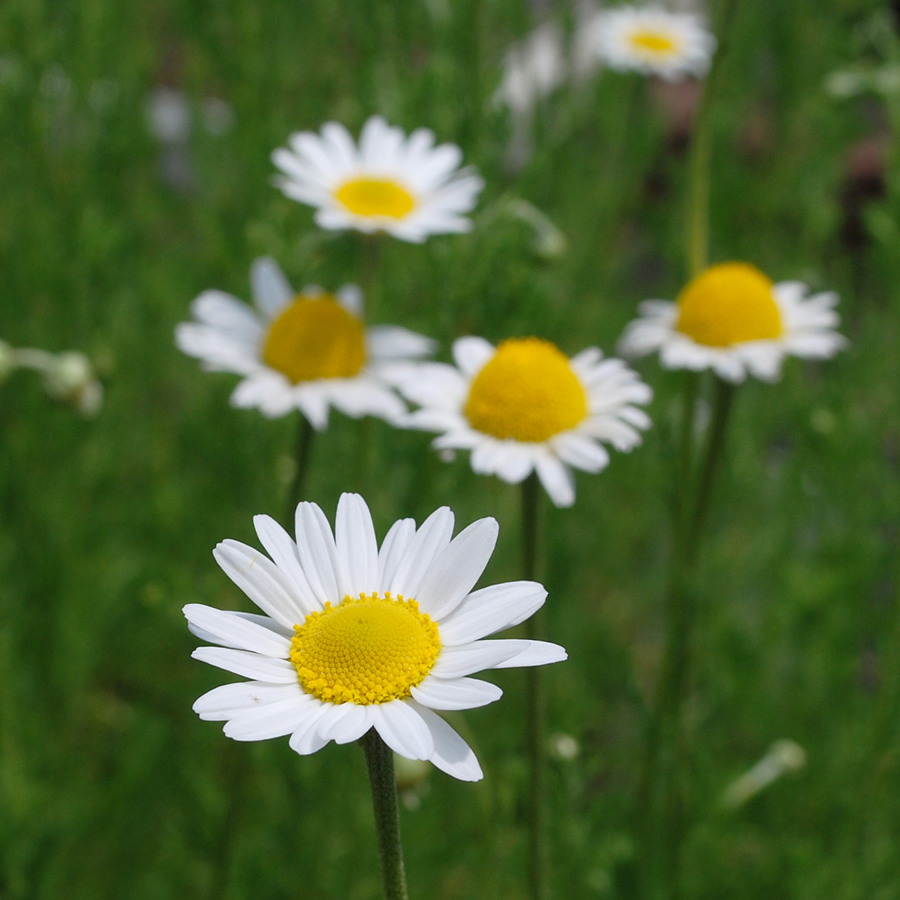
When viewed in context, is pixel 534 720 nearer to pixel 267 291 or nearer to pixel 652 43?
pixel 267 291

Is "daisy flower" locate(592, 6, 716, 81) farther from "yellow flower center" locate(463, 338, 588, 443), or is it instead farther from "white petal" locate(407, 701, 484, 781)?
"white petal" locate(407, 701, 484, 781)

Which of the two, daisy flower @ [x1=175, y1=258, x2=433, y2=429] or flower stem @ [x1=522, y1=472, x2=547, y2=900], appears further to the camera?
daisy flower @ [x1=175, y1=258, x2=433, y2=429]

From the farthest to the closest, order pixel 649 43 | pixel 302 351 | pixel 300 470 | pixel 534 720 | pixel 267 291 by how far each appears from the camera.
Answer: pixel 649 43
pixel 267 291
pixel 302 351
pixel 300 470
pixel 534 720

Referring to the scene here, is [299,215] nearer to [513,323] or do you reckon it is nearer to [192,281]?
[192,281]

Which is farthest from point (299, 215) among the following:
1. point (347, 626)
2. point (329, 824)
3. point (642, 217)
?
point (642, 217)

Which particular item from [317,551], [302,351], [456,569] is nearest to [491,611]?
[456,569]

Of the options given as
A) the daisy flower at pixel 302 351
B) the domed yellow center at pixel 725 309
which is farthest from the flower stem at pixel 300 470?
the domed yellow center at pixel 725 309

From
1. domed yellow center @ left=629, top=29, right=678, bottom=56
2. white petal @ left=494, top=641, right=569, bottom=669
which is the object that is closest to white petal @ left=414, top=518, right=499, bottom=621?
white petal @ left=494, top=641, right=569, bottom=669

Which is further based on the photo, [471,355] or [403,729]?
[471,355]
